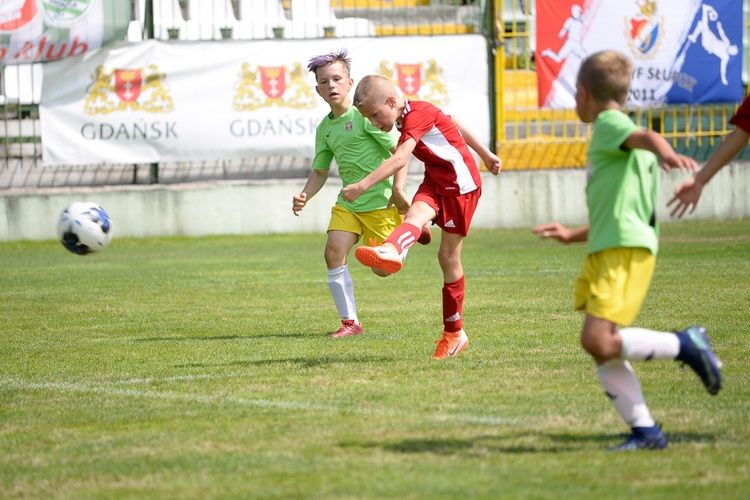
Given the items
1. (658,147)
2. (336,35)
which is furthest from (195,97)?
(658,147)

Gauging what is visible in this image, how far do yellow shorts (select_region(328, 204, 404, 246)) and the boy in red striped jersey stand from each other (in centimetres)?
143

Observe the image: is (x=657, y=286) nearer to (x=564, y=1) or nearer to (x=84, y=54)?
(x=564, y=1)

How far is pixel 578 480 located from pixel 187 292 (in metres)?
8.07

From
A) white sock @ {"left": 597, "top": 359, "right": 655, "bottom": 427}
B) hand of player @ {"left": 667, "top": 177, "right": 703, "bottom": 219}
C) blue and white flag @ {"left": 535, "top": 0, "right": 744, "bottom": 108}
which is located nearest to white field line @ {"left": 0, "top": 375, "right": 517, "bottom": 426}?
white sock @ {"left": 597, "top": 359, "right": 655, "bottom": 427}

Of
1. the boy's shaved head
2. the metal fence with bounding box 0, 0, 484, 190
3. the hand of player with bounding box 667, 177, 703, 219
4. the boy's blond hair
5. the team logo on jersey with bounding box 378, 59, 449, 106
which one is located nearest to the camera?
the boy's blond hair

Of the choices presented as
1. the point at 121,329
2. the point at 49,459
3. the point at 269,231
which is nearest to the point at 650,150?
the point at 49,459

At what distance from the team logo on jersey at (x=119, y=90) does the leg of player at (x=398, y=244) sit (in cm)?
1108

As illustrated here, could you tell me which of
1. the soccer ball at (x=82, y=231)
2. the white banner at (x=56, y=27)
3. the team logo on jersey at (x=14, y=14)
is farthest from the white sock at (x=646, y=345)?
the team logo on jersey at (x=14, y=14)

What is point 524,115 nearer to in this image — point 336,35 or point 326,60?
point 336,35

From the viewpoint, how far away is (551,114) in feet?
62.9

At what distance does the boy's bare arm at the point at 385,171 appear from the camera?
25.3 feet

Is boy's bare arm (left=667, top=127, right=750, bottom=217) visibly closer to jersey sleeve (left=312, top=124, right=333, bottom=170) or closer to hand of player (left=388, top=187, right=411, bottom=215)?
hand of player (left=388, top=187, right=411, bottom=215)

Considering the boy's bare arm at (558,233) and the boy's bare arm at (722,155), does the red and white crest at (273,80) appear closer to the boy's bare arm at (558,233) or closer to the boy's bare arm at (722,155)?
the boy's bare arm at (722,155)

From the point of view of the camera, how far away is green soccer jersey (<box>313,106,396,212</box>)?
31.7ft
